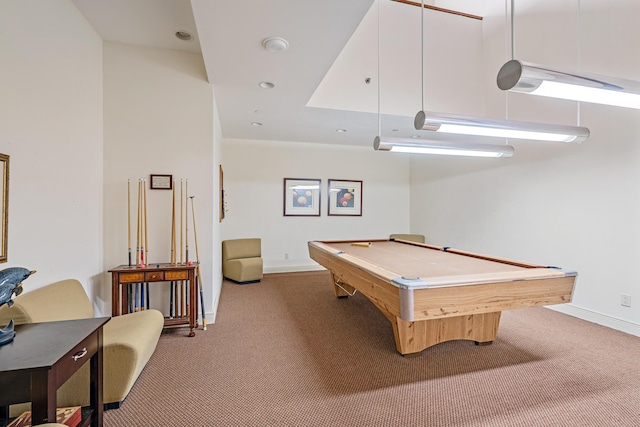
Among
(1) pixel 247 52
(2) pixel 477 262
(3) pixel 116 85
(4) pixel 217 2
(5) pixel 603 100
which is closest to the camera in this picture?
(5) pixel 603 100

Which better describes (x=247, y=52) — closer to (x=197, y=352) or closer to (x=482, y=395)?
(x=197, y=352)

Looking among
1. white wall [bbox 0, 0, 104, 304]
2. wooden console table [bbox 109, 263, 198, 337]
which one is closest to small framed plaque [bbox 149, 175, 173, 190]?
white wall [bbox 0, 0, 104, 304]

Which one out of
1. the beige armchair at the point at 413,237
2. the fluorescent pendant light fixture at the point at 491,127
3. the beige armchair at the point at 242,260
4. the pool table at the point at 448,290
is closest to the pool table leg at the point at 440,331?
the pool table at the point at 448,290

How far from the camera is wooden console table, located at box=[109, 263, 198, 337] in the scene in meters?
2.68

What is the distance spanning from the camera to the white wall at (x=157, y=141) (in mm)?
2973

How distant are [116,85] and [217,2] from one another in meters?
1.75

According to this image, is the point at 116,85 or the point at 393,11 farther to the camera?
the point at 393,11

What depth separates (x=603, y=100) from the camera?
175 centimetres

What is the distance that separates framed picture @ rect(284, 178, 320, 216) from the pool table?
3.01m

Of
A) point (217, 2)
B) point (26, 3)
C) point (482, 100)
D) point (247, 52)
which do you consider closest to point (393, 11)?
point (482, 100)

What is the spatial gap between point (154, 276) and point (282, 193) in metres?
3.39

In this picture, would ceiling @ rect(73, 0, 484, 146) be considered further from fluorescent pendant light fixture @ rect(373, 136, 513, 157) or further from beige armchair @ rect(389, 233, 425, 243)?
beige armchair @ rect(389, 233, 425, 243)

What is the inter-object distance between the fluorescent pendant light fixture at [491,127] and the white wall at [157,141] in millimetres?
2217

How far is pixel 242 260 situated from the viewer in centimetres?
500
